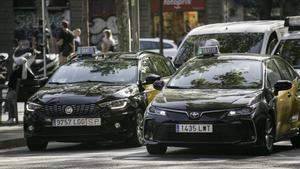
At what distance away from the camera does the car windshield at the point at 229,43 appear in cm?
2023

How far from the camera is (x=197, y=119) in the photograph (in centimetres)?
1276

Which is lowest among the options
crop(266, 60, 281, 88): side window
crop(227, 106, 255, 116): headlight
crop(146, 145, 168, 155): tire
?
crop(146, 145, 168, 155): tire

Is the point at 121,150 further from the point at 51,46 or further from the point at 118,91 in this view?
the point at 51,46

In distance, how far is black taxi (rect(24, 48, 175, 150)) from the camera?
1468 centimetres

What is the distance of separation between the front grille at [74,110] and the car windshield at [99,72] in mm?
1088

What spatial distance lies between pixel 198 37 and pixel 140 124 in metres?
5.86

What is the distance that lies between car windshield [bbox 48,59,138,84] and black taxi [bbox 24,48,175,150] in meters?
0.02

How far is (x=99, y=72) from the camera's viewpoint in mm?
15992

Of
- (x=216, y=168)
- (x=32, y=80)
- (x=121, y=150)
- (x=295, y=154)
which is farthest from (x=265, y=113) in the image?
(x=32, y=80)

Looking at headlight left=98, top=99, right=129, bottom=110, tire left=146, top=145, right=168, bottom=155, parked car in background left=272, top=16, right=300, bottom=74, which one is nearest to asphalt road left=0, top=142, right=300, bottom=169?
tire left=146, top=145, right=168, bottom=155

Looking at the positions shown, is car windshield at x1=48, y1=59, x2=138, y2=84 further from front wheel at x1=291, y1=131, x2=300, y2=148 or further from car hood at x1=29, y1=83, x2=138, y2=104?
front wheel at x1=291, y1=131, x2=300, y2=148

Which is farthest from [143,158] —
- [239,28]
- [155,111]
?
[239,28]

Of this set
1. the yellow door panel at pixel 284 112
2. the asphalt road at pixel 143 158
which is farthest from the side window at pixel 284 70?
the asphalt road at pixel 143 158

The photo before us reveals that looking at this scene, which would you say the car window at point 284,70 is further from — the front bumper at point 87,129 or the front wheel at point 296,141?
the front bumper at point 87,129
